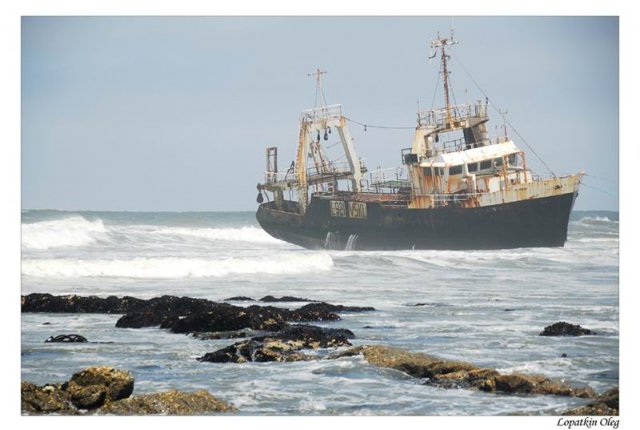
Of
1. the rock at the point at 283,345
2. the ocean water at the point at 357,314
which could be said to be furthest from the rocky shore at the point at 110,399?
the rock at the point at 283,345

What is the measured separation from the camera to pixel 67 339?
492 inches

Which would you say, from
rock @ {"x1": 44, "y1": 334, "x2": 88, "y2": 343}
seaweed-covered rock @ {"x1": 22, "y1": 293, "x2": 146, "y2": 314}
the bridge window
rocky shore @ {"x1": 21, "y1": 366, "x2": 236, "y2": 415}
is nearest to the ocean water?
rock @ {"x1": 44, "y1": 334, "x2": 88, "y2": 343}

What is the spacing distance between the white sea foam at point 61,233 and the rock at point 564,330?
811cm

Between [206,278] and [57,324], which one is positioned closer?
[57,324]

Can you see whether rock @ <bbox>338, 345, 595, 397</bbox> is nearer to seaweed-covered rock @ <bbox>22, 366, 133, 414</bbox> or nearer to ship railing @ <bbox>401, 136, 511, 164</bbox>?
seaweed-covered rock @ <bbox>22, 366, 133, 414</bbox>

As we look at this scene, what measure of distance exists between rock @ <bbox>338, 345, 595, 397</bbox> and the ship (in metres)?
11.9

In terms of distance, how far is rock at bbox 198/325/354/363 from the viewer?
11547mm

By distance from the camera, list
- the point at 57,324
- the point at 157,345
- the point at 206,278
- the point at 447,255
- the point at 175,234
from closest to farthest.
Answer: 1. the point at 157,345
2. the point at 57,324
3. the point at 206,278
4. the point at 447,255
5. the point at 175,234

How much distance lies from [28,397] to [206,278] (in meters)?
7.79

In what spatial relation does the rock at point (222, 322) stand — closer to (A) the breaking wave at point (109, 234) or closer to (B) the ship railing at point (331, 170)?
(A) the breaking wave at point (109, 234)

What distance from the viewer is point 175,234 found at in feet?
87.2
